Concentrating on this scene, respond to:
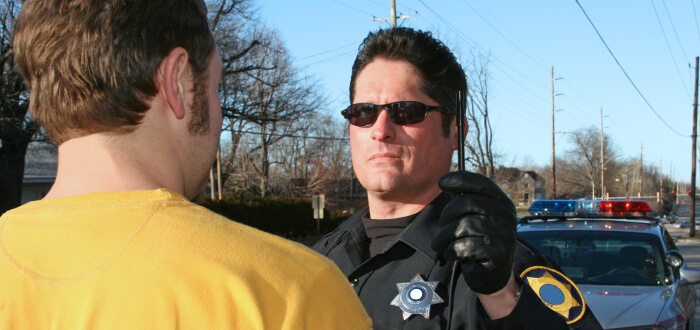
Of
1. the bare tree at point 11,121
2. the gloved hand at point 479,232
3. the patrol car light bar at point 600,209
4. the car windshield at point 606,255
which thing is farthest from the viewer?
the bare tree at point 11,121

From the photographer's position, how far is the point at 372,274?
2.18 m

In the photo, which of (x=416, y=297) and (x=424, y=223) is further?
(x=424, y=223)

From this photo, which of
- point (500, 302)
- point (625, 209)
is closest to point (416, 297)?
point (500, 302)

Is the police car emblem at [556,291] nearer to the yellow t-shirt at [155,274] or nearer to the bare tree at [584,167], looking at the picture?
the yellow t-shirt at [155,274]

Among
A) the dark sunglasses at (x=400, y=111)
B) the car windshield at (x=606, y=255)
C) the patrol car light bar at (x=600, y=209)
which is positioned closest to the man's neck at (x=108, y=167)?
the dark sunglasses at (x=400, y=111)

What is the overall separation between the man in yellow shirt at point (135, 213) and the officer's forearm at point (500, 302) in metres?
0.79

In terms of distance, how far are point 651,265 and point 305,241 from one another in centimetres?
1866

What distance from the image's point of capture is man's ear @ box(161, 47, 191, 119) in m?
1.07

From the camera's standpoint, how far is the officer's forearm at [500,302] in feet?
5.48

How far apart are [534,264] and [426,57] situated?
103cm

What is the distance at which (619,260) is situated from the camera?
488 centimetres

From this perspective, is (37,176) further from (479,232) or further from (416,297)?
(479,232)

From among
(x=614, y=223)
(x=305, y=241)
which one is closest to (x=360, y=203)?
(x=305, y=241)

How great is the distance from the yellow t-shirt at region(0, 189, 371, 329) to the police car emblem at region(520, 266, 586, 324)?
1252mm
